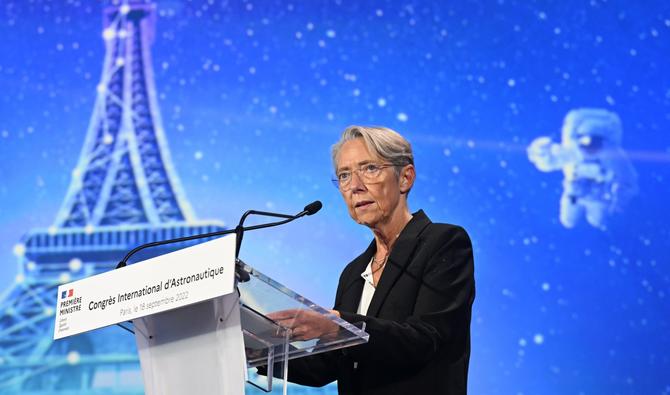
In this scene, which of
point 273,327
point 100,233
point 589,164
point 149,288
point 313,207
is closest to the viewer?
point 149,288

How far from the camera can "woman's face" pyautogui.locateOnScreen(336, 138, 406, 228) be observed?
2.64 meters

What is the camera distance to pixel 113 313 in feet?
6.19

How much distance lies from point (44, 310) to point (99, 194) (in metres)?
0.60

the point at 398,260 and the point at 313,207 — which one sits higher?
the point at 313,207

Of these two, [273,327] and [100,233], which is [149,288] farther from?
[100,233]

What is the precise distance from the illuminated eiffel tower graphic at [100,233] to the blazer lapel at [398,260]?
67.9 inches

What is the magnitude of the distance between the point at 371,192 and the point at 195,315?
899 millimetres

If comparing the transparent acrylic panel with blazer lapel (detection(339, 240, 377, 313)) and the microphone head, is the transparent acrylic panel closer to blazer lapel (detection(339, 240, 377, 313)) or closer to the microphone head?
the microphone head

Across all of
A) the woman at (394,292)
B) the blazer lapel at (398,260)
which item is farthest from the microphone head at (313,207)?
the blazer lapel at (398,260)

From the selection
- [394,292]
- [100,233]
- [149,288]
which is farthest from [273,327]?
[100,233]

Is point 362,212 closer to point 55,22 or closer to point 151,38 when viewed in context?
point 151,38

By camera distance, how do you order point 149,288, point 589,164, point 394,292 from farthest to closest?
point 589,164, point 394,292, point 149,288

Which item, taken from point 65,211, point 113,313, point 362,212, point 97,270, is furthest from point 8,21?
point 113,313

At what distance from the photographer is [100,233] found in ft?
13.8
